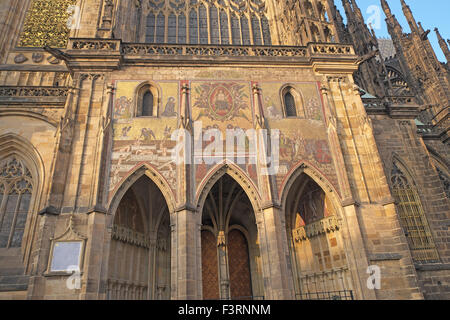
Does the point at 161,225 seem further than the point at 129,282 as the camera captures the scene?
Yes

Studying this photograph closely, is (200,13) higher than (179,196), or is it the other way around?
(200,13)

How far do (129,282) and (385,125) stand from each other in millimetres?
11924

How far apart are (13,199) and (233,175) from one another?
7738 millimetres

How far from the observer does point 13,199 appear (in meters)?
10.8

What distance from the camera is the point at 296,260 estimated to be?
10938mm

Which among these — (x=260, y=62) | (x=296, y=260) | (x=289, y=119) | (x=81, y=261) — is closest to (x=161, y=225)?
(x=81, y=261)

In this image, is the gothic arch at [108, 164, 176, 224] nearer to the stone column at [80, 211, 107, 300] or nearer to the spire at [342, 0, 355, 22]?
the stone column at [80, 211, 107, 300]

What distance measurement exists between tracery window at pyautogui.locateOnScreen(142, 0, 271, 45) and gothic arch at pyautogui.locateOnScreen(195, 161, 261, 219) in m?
8.87

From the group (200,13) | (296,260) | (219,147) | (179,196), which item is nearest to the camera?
(179,196)

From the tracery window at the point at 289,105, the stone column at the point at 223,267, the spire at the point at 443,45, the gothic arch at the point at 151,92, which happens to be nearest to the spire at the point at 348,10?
the spire at the point at 443,45

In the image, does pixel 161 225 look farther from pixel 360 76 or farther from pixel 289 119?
pixel 360 76

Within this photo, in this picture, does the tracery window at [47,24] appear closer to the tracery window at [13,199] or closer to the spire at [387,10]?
the tracery window at [13,199]

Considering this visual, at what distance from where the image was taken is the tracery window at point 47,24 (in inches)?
612

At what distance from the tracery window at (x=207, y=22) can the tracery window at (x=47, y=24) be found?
416cm
